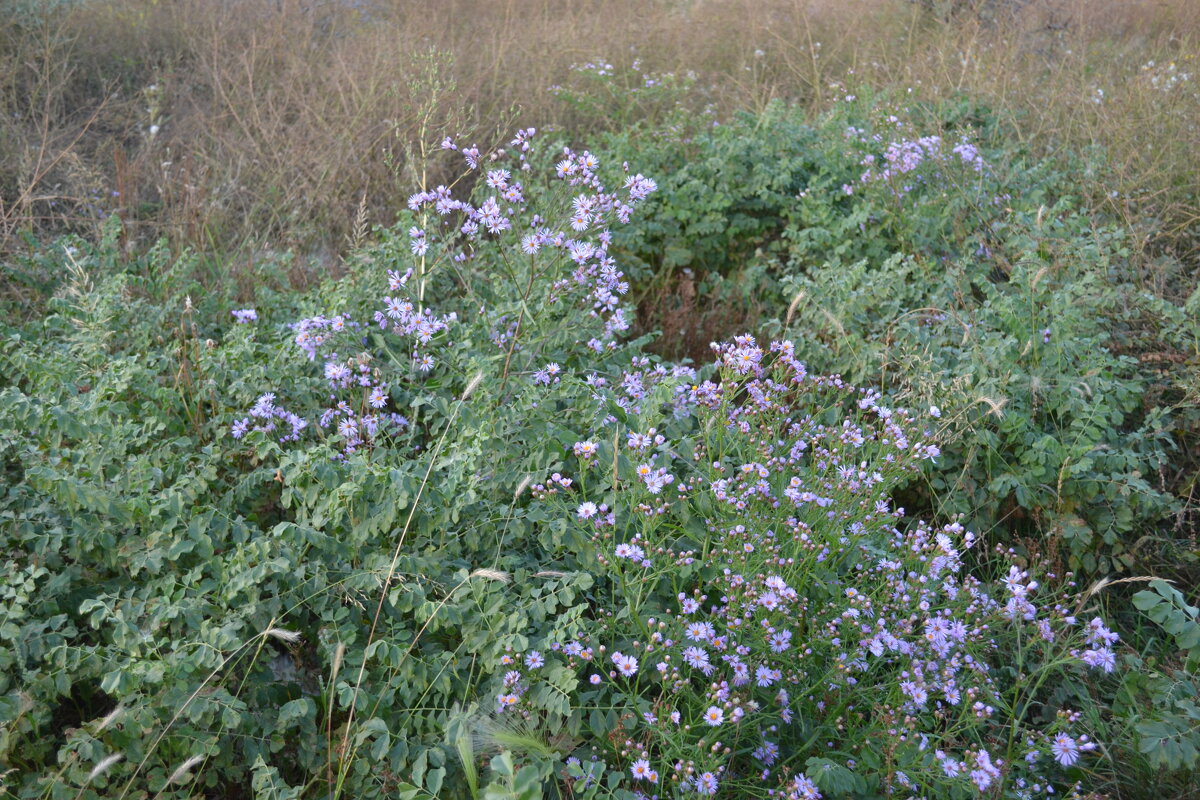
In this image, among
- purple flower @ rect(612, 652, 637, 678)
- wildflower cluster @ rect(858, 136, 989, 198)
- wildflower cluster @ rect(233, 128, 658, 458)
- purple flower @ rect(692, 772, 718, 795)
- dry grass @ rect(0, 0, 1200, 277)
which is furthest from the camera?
dry grass @ rect(0, 0, 1200, 277)

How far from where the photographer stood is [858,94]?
239 inches

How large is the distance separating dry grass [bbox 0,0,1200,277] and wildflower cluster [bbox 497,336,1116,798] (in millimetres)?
1702

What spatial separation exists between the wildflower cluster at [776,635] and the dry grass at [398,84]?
1.70 meters

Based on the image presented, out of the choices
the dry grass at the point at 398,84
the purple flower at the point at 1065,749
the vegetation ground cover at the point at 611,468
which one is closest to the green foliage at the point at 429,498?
the vegetation ground cover at the point at 611,468

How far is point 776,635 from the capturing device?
7.25 ft

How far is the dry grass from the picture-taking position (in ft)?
16.0

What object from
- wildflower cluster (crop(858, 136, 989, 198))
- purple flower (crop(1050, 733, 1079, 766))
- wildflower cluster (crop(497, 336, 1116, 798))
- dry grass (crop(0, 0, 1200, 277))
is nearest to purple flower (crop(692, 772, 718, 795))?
wildflower cluster (crop(497, 336, 1116, 798))

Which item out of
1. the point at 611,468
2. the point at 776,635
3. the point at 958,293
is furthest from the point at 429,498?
the point at 958,293

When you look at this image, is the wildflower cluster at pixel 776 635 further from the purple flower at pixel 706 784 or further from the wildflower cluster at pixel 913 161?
the wildflower cluster at pixel 913 161

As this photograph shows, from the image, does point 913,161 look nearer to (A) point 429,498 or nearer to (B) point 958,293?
(B) point 958,293

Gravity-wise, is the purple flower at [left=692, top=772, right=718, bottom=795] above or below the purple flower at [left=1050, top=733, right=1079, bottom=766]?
above

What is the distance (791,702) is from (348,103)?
4.69 meters

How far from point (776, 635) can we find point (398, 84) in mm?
4559

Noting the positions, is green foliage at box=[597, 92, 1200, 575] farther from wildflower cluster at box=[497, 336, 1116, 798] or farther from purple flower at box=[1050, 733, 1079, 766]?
purple flower at box=[1050, 733, 1079, 766]
